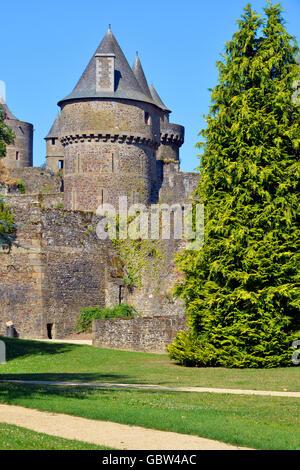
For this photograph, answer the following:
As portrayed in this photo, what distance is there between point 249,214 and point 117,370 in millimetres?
6242

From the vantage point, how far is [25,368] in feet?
79.3

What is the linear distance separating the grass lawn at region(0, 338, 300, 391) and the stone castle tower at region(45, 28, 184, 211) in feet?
61.5

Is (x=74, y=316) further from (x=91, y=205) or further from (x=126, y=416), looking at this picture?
(x=126, y=416)

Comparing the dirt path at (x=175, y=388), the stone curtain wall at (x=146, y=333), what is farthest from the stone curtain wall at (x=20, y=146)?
the dirt path at (x=175, y=388)

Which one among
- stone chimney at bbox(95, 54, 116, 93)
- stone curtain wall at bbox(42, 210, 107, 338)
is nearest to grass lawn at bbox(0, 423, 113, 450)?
stone curtain wall at bbox(42, 210, 107, 338)

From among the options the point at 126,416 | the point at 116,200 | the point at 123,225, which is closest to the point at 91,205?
the point at 116,200

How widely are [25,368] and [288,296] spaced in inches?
325

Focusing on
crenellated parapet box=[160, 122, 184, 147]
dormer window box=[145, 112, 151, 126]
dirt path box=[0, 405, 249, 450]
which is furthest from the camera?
crenellated parapet box=[160, 122, 184, 147]

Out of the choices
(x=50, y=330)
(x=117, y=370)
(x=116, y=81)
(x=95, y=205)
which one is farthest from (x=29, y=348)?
(x=116, y=81)

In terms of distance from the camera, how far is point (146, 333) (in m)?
29.7

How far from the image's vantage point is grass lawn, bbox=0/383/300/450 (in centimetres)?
1127

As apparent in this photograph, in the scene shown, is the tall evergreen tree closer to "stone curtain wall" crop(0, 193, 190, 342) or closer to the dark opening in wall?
"stone curtain wall" crop(0, 193, 190, 342)

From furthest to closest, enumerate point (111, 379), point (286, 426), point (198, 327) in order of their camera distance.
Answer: point (198, 327), point (111, 379), point (286, 426)

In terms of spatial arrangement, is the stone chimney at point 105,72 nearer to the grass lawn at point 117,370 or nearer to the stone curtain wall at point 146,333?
the stone curtain wall at point 146,333
